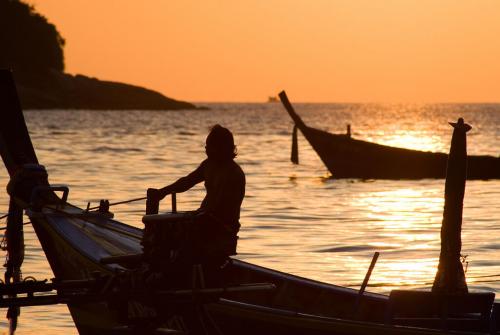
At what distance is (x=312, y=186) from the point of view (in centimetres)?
4350

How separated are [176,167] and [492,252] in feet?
100

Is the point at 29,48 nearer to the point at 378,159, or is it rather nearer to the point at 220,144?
the point at 378,159

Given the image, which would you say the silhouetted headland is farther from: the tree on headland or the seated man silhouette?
the seated man silhouette

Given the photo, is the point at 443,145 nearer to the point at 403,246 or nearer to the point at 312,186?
the point at 312,186

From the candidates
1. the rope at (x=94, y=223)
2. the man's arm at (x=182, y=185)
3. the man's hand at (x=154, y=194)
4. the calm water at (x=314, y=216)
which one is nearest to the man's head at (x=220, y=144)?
the man's arm at (x=182, y=185)

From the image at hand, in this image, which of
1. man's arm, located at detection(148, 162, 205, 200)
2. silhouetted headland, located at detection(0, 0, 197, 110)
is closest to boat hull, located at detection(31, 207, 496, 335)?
man's arm, located at detection(148, 162, 205, 200)

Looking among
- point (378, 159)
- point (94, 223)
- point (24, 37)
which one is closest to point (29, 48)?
point (24, 37)

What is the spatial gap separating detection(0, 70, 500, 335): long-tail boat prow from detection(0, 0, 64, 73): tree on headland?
495 ft

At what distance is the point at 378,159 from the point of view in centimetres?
4297

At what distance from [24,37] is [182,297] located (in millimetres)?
158082

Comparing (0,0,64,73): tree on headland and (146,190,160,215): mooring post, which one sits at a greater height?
(0,0,64,73): tree on headland

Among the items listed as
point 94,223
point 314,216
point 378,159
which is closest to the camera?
point 94,223

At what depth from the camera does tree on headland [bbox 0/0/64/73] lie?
6511 inches

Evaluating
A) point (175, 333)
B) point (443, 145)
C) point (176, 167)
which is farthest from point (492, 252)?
point (443, 145)
